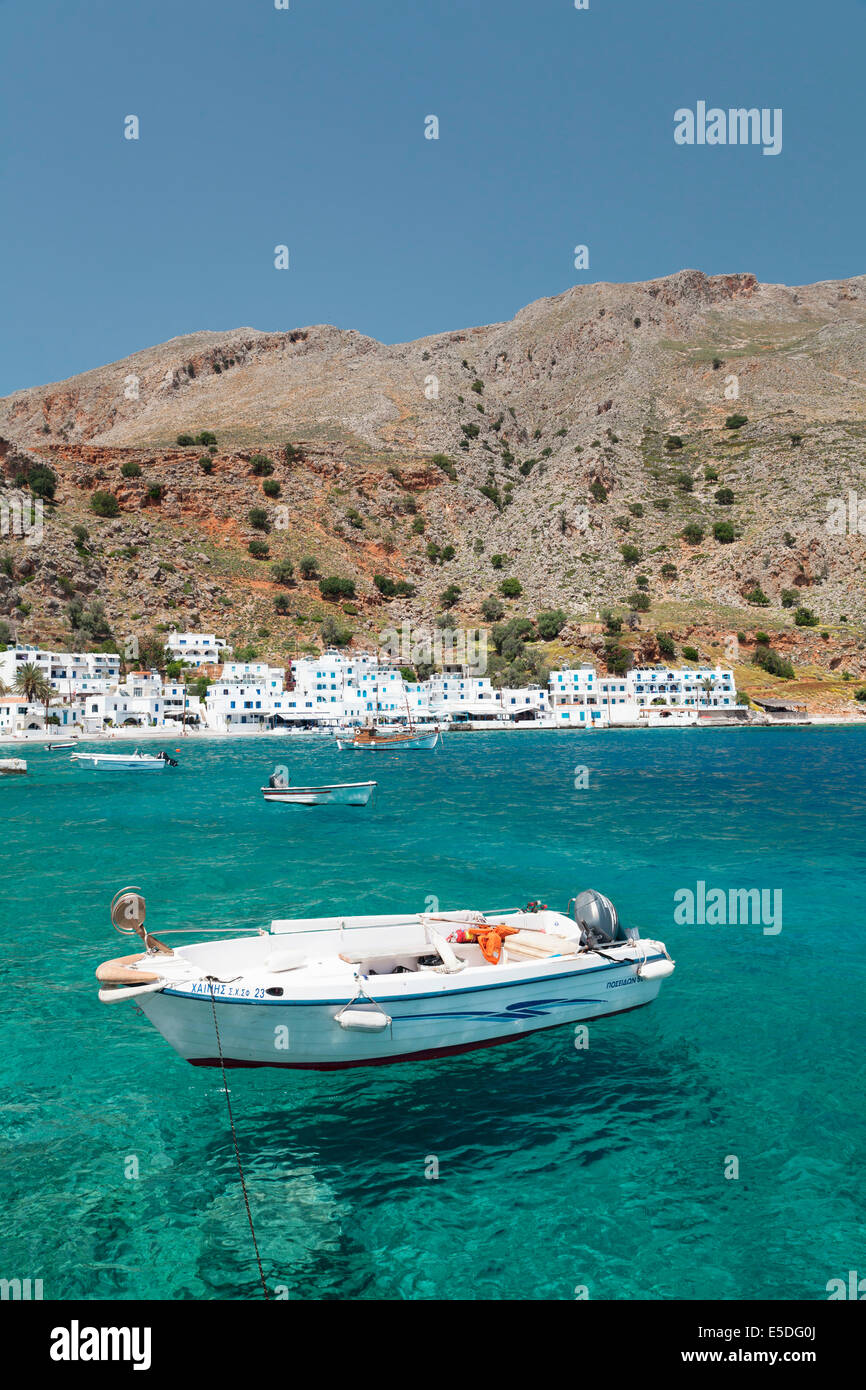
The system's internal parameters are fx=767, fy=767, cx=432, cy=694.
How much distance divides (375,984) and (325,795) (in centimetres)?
3367

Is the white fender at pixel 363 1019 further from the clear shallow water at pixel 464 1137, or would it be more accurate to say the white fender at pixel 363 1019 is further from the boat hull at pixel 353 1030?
the clear shallow water at pixel 464 1137

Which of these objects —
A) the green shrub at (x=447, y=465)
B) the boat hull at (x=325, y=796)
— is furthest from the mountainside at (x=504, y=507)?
the boat hull at (x=325, y=796)

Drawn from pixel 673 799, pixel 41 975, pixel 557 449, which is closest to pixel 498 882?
pixel 41 975

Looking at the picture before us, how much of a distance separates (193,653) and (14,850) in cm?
8627

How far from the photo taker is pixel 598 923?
1335cm

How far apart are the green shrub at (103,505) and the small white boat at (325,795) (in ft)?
346

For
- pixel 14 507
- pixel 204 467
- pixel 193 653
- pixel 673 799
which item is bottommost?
pixel 673 799

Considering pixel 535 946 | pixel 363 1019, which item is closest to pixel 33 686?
pixel 535 946

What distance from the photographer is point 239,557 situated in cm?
13588

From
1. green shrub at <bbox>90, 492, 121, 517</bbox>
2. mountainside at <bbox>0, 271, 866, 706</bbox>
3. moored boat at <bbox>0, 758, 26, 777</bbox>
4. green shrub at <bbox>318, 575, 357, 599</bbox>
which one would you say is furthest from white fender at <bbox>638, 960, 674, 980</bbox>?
green shrub at <bbox>90, 492, 121, 517</bbox>

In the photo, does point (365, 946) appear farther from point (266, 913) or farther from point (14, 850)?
point (14, 850)

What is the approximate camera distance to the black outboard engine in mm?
13188

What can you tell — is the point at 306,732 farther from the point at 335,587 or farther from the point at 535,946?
the point at 535,946

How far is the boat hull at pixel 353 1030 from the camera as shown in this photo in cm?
1088
